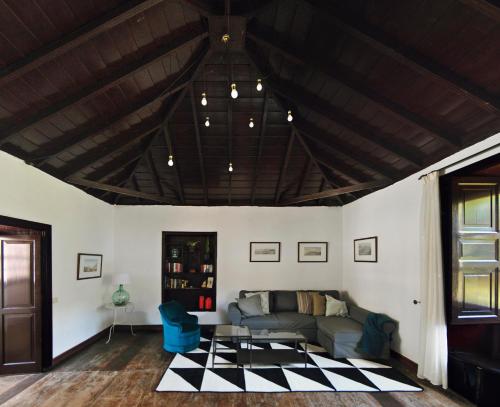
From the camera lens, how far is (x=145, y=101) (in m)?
5.00

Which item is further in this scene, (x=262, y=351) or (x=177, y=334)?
(x=177, y=334)

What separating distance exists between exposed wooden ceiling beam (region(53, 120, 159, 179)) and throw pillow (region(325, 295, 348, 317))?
4.91m

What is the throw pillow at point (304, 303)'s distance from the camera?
25.1ft

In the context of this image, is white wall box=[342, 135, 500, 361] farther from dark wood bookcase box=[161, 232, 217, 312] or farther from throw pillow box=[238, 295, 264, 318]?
dark wood bookcase box=[161, 232, 217, 312]

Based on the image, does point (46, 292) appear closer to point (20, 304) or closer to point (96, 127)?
point (20, 304)

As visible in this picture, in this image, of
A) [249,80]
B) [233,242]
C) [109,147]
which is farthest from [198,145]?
[233,242]

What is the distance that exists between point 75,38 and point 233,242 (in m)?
5.94

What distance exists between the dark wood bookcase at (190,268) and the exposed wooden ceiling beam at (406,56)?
5.93 m

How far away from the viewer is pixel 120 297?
294 inches

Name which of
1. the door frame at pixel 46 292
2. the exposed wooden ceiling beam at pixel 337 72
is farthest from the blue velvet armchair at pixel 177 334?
the exposed wooden ceiling beam at pixel 337 72

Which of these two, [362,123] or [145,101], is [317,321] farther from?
[145,101]

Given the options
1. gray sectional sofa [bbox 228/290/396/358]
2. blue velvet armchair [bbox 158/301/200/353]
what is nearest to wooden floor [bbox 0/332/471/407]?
blue velvet armchair [bbox 158/301/200/353]

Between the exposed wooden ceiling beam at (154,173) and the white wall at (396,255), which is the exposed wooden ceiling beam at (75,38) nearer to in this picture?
the exposed wooden ceiling beam at (154,173)

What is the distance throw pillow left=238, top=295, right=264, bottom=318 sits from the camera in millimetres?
7336
